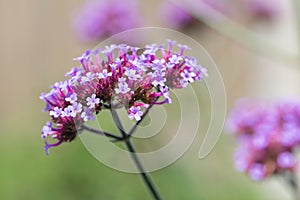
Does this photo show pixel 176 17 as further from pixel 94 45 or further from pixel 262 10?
pixel 262 10

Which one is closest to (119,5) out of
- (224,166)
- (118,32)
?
(118,32)

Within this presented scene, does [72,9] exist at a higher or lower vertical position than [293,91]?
higher

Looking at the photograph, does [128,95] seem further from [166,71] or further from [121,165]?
[121,165]

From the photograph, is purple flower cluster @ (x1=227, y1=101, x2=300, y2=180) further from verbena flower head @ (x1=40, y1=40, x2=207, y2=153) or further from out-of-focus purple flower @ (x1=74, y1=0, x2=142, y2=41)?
out-of-focus purple flower @ (x1=74, y1=0, x2=142, y2=41)

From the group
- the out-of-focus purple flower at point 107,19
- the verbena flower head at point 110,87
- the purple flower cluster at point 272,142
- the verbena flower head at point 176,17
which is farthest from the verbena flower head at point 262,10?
the verbena flower head at point 110,87

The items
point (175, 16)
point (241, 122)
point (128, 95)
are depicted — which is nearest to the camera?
point (128, 95)

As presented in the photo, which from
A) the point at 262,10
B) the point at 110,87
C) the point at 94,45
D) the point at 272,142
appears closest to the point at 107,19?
the point at 94,45
